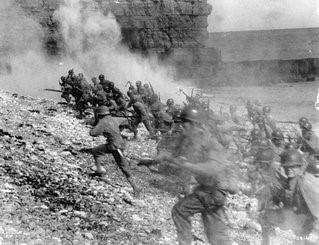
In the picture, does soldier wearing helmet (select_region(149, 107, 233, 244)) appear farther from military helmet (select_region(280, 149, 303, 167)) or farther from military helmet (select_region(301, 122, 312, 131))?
military helmet (select_region(301, 122, 312, 131))

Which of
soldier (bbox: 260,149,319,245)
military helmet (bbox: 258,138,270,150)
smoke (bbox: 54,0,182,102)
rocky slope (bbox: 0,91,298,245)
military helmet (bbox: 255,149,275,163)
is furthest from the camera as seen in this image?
smoke (bbox: 54,0,182,102)

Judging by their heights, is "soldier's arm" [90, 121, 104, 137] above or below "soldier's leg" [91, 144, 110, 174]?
above

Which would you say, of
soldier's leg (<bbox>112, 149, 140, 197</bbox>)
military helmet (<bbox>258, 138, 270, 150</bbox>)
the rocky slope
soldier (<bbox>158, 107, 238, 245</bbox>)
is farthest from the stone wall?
soldier (<bbox>158, 107, 238, 245</bbox>)

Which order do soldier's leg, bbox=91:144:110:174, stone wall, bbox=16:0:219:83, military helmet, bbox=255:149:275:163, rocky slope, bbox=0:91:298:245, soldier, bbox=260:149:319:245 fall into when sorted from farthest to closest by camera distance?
stone wall, bbox=16:0:219:83 < soldier's leg, bbox=91:144:110:174 < military helmet, bbox=255:149:275:163 < rocky slope, bbox=0:91:298:245 < soldier, bbox=260:149:319:245

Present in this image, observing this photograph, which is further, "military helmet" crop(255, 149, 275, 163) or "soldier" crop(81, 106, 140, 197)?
"soldier" crop(81, 106, 140, 197)

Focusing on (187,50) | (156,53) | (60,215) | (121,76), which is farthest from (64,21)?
(60,215)

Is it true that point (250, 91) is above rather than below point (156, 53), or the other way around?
below

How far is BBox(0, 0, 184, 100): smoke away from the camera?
1383 inches

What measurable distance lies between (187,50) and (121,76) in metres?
9.34

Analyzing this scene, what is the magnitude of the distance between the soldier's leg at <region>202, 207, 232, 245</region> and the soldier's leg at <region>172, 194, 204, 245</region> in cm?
14

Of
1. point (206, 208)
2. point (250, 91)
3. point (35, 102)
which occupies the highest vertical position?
point (206, 208)

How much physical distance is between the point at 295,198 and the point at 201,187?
1314 mm

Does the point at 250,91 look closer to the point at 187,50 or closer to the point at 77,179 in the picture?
the point at 187,50

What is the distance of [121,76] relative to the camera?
132 ft
